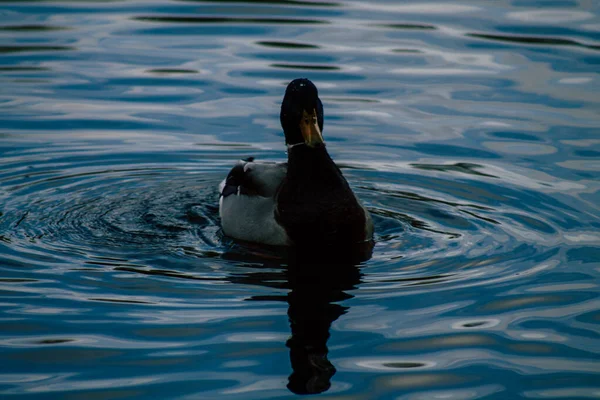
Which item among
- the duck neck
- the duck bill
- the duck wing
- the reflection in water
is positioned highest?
the duck bill

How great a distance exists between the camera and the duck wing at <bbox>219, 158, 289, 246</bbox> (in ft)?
30.6

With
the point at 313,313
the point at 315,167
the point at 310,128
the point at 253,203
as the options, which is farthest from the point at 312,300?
the point at 253,203

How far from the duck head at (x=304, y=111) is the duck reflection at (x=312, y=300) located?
3.24ft

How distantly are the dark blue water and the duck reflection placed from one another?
0.02 m

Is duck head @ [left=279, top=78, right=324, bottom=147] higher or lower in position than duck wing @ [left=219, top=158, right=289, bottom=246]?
higher

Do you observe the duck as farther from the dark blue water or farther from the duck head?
the dark blue water

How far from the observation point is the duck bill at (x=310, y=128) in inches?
357

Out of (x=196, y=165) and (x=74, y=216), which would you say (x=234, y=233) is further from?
(x=196, y=165)

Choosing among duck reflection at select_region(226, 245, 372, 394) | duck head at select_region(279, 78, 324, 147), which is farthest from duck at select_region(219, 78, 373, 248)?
duck reflection at select_region(226, 245, 372, 394)

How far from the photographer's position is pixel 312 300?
7789 mm

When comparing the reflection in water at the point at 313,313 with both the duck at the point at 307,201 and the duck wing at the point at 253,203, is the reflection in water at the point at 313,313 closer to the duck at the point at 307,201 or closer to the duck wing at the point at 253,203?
the duck at the point at 307,201

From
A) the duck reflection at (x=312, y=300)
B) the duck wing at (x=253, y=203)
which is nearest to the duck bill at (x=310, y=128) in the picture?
the duck wing at (x=253, y=203)

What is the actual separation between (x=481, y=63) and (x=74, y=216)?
741 cm

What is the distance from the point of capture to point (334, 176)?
924 centimetres
